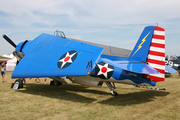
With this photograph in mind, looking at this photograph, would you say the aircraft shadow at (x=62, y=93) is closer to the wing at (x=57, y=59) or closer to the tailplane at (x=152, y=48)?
the wing at (x=57, y=59)

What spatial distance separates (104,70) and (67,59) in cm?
199

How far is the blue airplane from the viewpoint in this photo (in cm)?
685

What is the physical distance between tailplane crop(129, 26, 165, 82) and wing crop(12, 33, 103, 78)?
2.57 metres

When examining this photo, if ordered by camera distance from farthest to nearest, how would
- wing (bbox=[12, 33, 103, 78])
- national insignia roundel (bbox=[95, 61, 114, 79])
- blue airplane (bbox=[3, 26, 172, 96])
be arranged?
national insignia roundel (bbox=[95, 61, 114, 79]), blue airplane (bbox=[3, 26, 172, 96]), wing (bbox=[12, 33, 103, 78])

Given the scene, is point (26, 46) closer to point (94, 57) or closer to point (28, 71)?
point (28, 71)

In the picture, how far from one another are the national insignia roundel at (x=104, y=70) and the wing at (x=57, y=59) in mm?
1041

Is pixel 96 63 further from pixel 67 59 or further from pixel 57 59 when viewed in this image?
pixel 57 59

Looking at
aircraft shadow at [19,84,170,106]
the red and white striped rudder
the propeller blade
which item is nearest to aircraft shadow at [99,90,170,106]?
aircraft shadow at [19,84,170,106]

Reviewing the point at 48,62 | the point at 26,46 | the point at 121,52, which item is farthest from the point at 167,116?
the point at 121,52

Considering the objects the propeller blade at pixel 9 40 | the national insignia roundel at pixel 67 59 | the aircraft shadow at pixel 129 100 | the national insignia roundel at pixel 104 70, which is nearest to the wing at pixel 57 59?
the national insignia roundel at pixel 67 59

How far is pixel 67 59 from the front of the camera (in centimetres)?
742

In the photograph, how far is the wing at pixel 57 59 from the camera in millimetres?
6637

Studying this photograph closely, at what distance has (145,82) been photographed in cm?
731

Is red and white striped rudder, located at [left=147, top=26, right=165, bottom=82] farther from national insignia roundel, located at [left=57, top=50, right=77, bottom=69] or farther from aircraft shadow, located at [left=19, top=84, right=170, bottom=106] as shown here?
national insignia roundel, located at [left=57, top=50, right=77, bottom=69]
